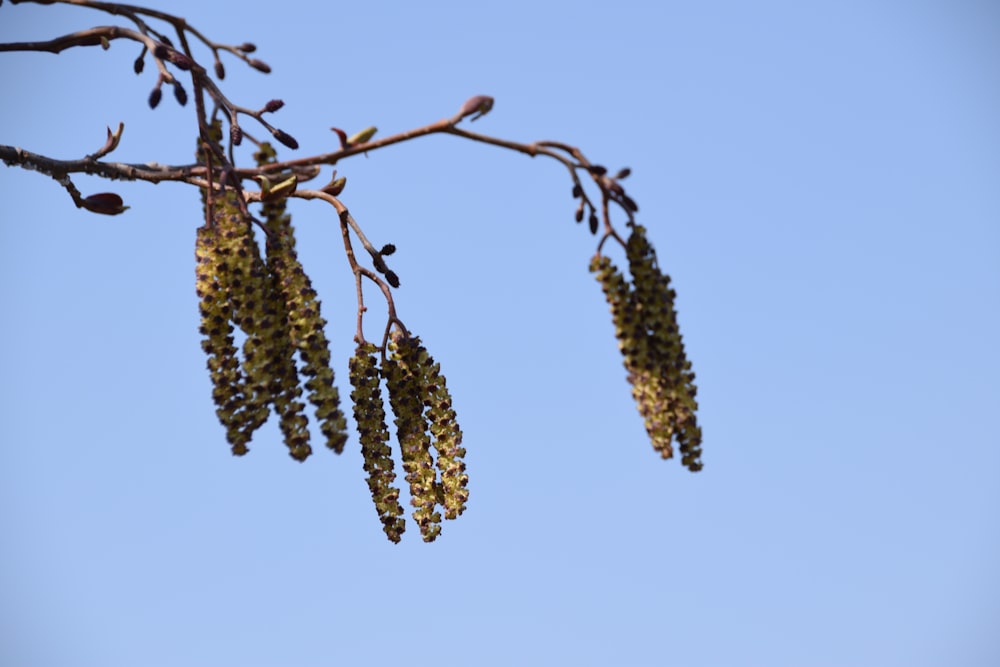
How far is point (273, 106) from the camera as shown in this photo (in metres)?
4.36

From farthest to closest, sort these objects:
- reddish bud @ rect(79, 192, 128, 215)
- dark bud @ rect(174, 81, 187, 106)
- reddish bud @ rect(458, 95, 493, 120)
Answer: reddish bud @ rect(79, 192, 128, 215), dark bud @ rect(174, 81, 187, 106), reddish bud @ rect(458, 95, 493, 120)

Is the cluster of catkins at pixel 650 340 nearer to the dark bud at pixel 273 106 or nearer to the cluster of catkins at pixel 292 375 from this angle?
the cluster of catkins at pixel 292 375

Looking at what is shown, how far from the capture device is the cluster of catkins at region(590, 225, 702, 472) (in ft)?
12.5

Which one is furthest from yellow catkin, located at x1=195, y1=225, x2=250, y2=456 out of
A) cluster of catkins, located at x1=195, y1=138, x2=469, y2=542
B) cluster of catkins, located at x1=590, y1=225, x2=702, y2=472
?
cluster of catkins, located at x1=590, y1=225, x2=702, y2=472

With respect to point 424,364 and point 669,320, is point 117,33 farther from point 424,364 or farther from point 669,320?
→ point 669,320

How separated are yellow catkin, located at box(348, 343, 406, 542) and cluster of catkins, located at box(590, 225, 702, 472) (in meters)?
0.71

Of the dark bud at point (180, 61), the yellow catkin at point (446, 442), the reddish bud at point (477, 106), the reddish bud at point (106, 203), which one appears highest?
the dark bud at point (180, 61)

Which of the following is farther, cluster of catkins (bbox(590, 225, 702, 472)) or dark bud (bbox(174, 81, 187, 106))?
dark bud (bbox(174, 81, 187, 106))

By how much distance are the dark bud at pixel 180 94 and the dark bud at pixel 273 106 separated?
10.1 inches

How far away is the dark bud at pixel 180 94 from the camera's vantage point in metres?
4.17

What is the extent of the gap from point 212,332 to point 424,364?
2.08 ft

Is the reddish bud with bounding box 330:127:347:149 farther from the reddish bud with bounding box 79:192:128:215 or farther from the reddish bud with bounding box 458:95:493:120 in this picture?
the reddish bud with bounding box 79:192:128:215

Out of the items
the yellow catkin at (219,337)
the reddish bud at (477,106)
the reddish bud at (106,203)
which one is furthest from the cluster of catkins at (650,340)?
the reddish bud at (106,203)

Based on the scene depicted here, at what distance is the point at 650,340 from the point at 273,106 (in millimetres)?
1344
